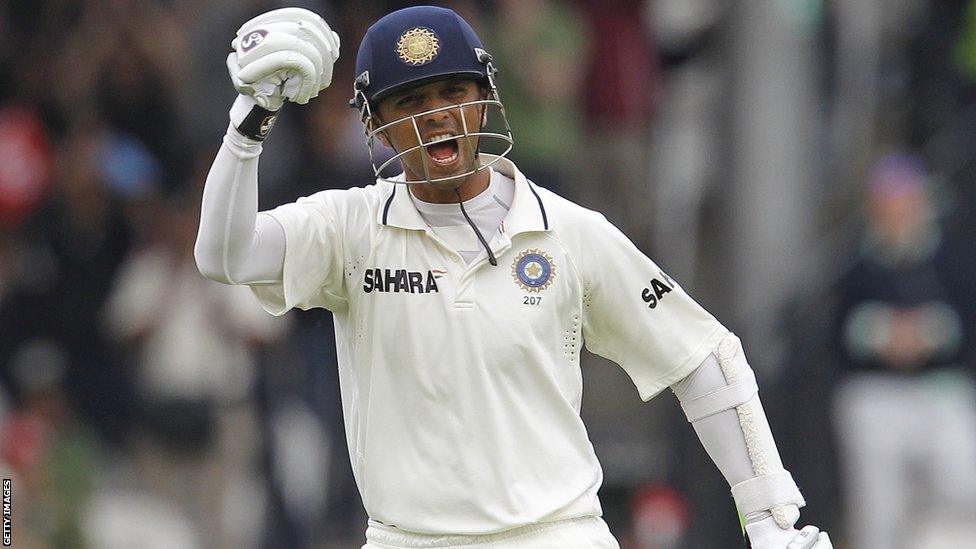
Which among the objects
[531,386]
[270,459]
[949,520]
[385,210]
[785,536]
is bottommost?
[949,520]

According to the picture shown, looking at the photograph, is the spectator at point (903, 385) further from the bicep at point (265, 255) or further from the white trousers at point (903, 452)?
the bicep at point (265, 255)

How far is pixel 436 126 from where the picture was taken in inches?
177

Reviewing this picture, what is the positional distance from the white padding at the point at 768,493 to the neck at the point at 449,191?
0.98 m

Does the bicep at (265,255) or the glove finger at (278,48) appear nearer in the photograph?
the glove finger at (278,48)

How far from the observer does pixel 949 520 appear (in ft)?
31.0

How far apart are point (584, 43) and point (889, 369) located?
95.4 inches

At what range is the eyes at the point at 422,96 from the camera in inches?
178

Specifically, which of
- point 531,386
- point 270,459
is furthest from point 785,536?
point 270,459

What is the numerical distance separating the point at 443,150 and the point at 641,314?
25.4 inches

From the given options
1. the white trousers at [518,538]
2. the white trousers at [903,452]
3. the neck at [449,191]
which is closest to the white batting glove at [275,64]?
the neck at [449,191]

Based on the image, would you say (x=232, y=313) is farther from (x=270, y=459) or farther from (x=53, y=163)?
(x=53, y=163)

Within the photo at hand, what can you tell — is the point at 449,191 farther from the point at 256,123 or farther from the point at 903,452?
the point at 903,452

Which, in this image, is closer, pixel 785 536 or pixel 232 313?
pixel 785 536

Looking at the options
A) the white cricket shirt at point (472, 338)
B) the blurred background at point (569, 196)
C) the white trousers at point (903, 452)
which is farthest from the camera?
the white trousers at point (903, 452)
